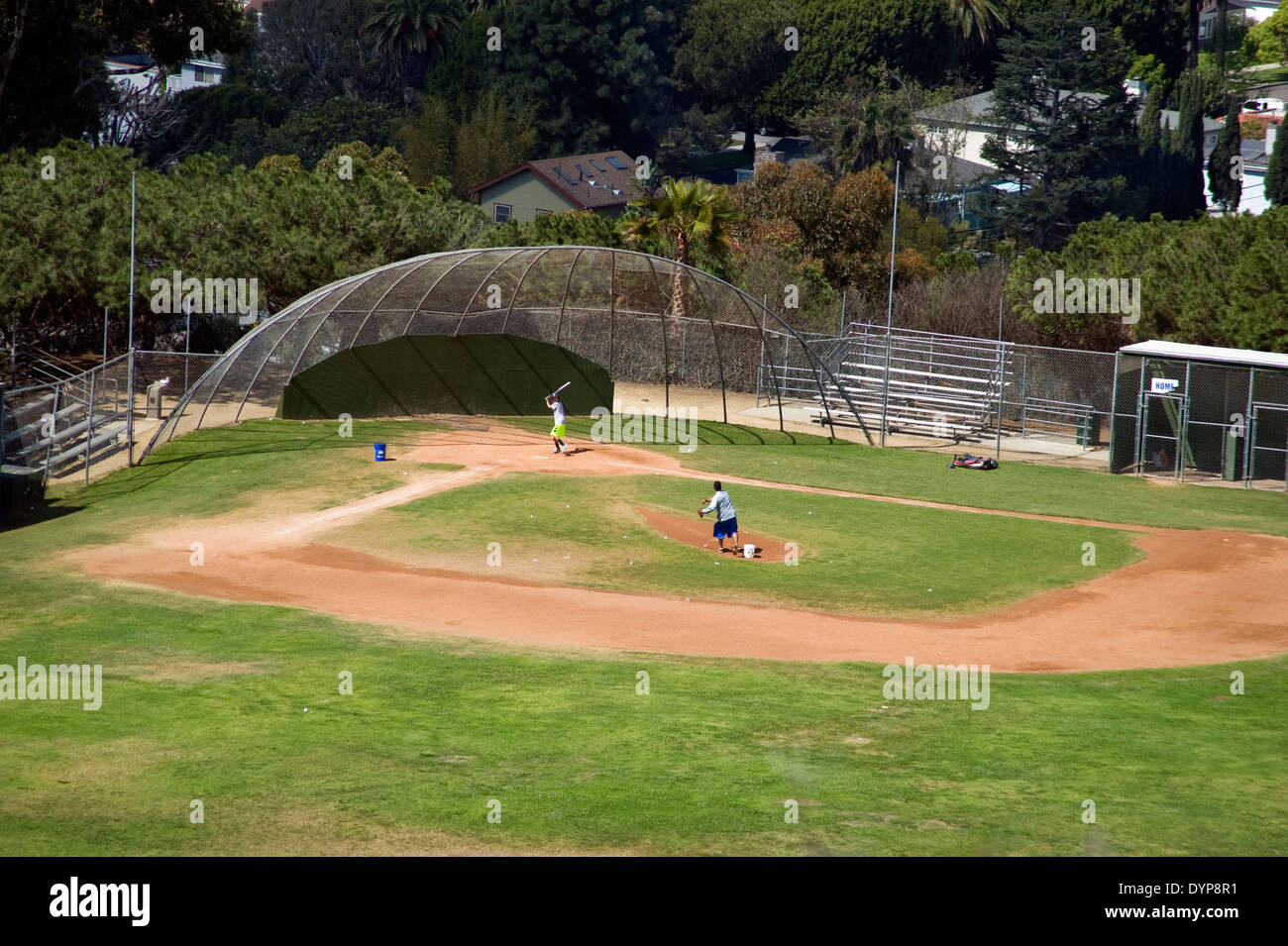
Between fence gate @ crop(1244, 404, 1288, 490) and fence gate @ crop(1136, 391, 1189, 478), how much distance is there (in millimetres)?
1700

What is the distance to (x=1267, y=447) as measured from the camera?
110ft

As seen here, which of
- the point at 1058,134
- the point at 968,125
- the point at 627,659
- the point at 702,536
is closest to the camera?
the point at 627,659

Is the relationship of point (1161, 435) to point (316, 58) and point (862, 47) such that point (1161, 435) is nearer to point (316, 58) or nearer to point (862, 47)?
point (862, 47)

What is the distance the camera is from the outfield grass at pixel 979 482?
2961 cm

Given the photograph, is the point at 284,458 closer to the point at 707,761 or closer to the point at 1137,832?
the point at 707,761

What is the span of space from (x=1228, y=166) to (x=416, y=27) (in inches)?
2728

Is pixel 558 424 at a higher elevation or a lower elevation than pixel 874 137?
lower

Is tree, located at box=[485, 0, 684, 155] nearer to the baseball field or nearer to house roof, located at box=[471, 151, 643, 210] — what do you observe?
house roof, located at box=[471, 151, 643, 210]

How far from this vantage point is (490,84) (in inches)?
4218

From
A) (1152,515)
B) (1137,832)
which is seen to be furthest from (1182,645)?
(1152,515)

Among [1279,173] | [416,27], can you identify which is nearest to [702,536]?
[1279,173]

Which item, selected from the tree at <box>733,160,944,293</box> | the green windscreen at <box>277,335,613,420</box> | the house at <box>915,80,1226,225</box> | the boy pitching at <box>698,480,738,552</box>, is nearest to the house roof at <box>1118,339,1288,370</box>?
the boy pitching at <box>698,480,738,552</box>

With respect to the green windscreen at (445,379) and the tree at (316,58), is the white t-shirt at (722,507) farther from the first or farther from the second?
the tree at (316,58)

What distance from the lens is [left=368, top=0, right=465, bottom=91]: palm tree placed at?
11394 centimetres
